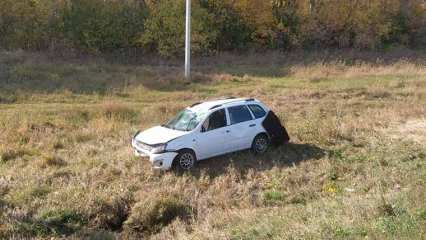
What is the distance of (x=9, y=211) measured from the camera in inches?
433

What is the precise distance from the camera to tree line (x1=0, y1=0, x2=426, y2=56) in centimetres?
3762

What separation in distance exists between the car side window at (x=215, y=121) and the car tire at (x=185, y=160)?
852 millimetres

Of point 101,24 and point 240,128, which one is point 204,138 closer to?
point 240,128

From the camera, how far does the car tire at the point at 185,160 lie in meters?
13.6

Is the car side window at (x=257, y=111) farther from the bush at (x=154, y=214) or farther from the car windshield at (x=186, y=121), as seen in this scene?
the bush at (x=154, y=214)

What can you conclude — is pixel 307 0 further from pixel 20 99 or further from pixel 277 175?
pixel 277 175

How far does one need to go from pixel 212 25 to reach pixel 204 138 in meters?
26.9

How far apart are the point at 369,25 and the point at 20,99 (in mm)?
29612

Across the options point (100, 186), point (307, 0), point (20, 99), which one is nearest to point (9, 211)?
point (100, 186)

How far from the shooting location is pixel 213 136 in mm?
14227

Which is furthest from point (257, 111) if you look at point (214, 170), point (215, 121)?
point (214, 170)

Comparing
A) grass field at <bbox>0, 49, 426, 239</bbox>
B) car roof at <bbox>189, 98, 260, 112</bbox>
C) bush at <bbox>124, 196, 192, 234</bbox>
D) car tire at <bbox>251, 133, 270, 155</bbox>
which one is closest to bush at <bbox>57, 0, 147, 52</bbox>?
grass field at <bbox>0, 49, 426, 239</bbox>

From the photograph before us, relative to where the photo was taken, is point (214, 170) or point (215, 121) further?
point (215, 121)

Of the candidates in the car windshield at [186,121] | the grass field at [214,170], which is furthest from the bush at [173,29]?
the car windshield at [186,121]
